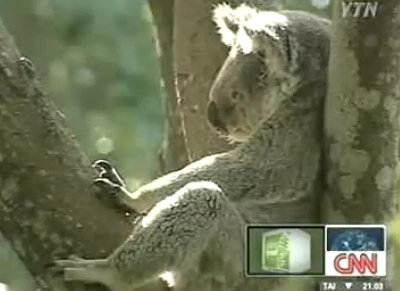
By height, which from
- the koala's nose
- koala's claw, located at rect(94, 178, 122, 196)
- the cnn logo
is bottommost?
the cnn logo

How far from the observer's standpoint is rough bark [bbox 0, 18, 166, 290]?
169 cm

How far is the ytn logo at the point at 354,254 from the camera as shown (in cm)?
181

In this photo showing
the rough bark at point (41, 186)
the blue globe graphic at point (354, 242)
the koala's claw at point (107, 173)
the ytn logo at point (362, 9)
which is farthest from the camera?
the koala's claw at point (107, 173)

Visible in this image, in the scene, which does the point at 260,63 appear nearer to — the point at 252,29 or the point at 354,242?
the point at 252,29

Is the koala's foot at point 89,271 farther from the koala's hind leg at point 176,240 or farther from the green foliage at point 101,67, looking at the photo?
the green foliage at point 101,67

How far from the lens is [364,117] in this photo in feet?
5.49

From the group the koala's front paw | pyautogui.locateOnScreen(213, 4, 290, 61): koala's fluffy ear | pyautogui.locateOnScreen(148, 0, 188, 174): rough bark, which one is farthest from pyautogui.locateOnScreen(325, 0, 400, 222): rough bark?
pyautogui.locateOnScreen(148, 0, 188, 174): rough bark

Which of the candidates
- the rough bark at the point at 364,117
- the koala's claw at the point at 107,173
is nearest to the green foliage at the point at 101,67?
the koala's claw at the point at 107,173

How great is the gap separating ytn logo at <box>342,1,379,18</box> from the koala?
15.0 inches

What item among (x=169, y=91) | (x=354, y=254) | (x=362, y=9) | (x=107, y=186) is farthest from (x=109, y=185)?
(x=169, y=91)

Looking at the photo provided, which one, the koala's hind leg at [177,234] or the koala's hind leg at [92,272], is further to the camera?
the koala's hind leg at [177,234]

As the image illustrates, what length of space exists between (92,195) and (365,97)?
458mm

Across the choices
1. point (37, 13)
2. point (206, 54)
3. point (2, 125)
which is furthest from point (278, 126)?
point (37, 13)

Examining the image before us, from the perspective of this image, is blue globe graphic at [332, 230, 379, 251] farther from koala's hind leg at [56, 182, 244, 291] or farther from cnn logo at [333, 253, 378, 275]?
koala's hind leg at [56, 182, 244, 291]
